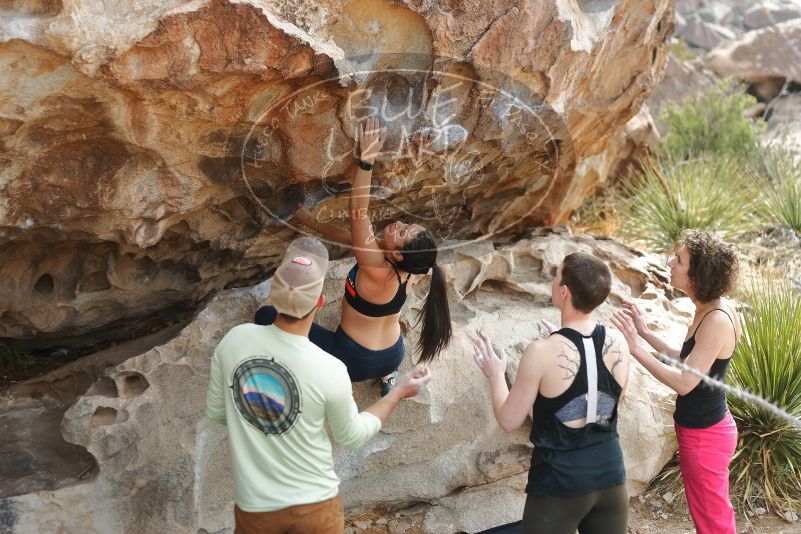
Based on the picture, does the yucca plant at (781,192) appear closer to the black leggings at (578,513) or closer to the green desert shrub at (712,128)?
the green desert shrub at (712,128)

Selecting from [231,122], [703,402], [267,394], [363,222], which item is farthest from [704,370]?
[231,122]

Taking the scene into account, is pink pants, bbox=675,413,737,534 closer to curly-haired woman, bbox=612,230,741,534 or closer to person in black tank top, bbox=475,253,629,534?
curly-haired woman, bbox=612,230,741,534

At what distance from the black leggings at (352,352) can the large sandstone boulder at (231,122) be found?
2.56ft

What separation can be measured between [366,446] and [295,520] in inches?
61.2

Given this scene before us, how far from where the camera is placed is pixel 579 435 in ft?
10.4

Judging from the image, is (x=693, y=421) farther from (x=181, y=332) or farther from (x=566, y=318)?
(x=181, y=332)

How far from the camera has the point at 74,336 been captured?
5.21m

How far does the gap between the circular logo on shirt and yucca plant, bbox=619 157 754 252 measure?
5.69 meters

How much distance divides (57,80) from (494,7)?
202 cm

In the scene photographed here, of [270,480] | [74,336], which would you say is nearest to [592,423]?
[270,480]

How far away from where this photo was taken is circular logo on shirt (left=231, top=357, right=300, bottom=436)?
2748 mm

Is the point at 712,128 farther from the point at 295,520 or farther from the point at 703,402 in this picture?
the point at 295,520

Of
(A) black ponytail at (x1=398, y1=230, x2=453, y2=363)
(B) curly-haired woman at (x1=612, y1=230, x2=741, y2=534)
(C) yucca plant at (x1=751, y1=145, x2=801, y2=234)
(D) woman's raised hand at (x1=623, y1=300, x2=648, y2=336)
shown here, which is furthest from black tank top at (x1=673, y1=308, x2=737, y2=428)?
(C) yucca plant at (x1=751, y1=145, x2=801, y2=234)

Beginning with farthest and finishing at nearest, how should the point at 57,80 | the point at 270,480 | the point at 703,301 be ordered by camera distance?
the point at 703,301 < the point at 57,80 < the point at 270,480
